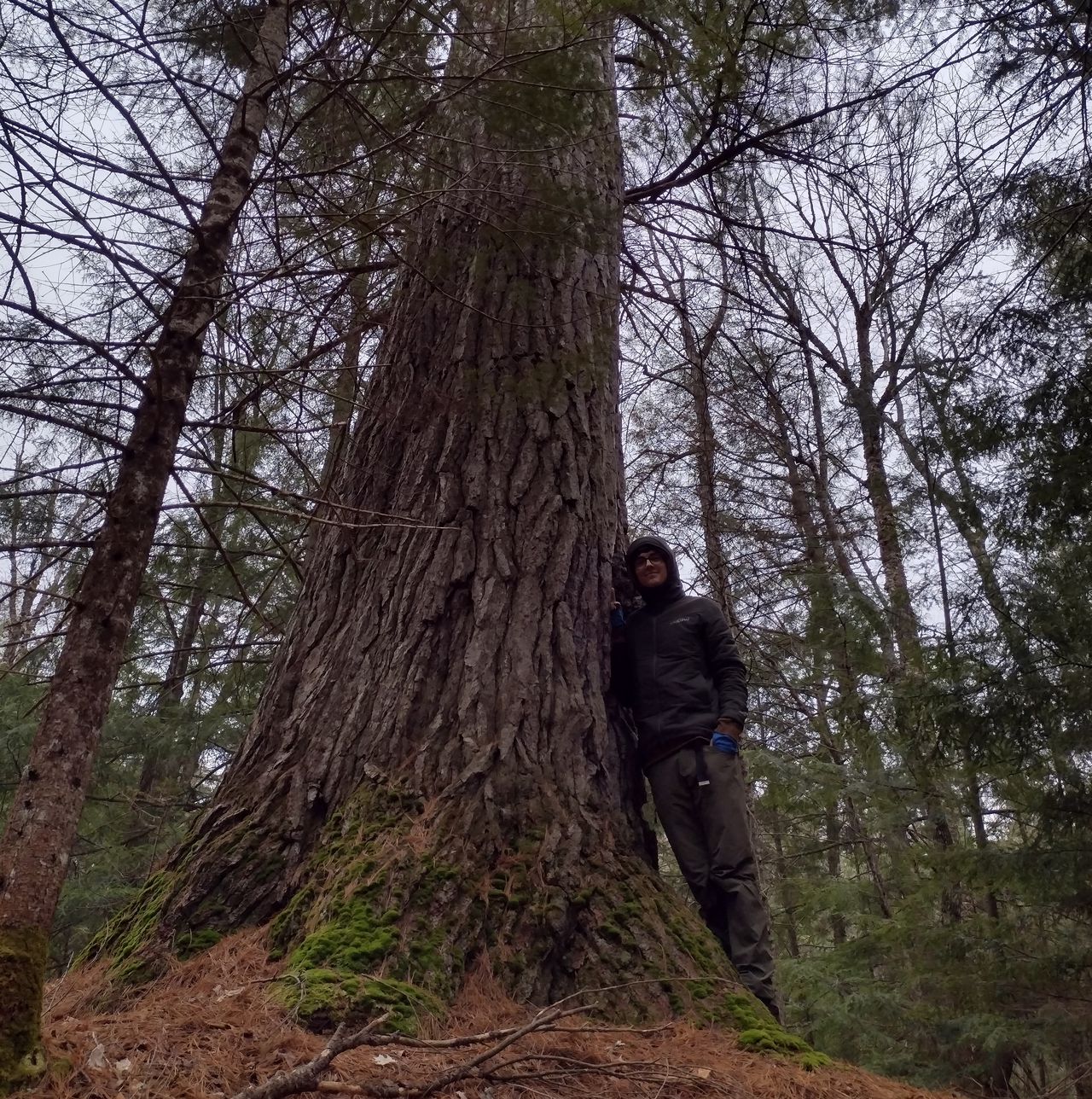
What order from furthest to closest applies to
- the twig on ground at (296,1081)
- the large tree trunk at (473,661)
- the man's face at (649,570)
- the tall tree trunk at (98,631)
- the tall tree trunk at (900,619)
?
the tall tree trunk at (900,619) → the man's face at (649,570) → the large tree trunk at (473,661) → the tall tree trunk at (98,631) → the twig on ground at (296,1081)

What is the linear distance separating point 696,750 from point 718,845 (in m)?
0.39

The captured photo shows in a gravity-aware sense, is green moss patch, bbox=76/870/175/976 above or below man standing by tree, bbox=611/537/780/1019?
below

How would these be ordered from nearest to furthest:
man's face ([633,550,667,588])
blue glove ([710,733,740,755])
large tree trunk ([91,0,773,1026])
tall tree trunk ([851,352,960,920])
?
large tree trunk ([91,0,773,1026]) → blue glove ([710,733,740,755]) → man's face ([633,550,667,588]) → tall tree trunk ([851,352,960,920])

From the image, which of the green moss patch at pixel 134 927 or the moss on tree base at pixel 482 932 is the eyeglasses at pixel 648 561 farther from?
the green moss patch at pixel 134 927

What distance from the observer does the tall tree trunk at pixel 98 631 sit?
1.55 meters

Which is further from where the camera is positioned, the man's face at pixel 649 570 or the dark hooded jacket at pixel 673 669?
the man's face at pixel 649 570

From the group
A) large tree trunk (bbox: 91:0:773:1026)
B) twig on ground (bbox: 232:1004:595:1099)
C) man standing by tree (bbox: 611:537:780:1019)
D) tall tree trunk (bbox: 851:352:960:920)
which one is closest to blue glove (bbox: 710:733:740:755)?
man standing by tree (bbox: 611:537:780:1019)

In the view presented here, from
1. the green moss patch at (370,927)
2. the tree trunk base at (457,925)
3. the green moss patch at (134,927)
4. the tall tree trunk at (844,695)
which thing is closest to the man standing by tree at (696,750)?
the tree trunk base at (457,925)

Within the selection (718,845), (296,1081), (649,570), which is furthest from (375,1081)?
(649,570)

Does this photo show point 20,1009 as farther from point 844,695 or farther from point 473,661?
point 844,695

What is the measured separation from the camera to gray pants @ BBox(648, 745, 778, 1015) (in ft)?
10.5

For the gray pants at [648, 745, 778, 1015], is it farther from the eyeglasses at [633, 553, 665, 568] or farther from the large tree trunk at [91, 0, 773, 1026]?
the eyeglasses at [633, 553, 665, 568]

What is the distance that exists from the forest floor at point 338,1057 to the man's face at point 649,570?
1947 millimetres

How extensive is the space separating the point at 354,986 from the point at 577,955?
67 centimetres
